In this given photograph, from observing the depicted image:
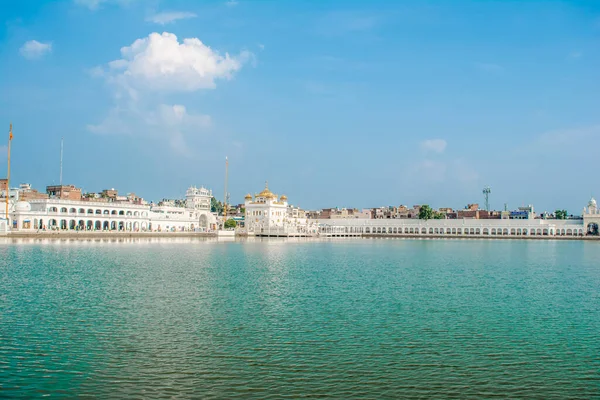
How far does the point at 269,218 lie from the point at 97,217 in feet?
112

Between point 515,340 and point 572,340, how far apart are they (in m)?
1.59

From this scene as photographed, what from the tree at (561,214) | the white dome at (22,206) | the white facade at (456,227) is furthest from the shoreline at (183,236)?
the tree at (561,214)

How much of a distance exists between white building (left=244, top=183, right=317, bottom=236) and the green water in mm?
77907

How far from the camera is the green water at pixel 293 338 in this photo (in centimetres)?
1157

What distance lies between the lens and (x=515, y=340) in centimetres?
1554

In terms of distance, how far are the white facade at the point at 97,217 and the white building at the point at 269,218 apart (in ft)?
28.7

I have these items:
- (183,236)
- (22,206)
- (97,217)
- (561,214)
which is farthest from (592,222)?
(22,206)

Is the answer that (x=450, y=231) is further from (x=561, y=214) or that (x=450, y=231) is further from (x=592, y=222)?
(x=561, y=214)

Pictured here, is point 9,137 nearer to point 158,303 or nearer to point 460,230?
point 158,303

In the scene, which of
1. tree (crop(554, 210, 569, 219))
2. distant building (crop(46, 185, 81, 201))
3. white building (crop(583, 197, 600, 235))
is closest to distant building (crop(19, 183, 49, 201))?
distant building (crop(46, 185, 81, 201))

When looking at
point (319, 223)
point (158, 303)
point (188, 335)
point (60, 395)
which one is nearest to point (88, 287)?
point (158, 303)

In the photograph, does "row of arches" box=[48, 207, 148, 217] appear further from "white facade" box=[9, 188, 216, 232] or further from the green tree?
the green tree

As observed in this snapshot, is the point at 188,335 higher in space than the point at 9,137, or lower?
lower

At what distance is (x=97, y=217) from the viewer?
272ft
